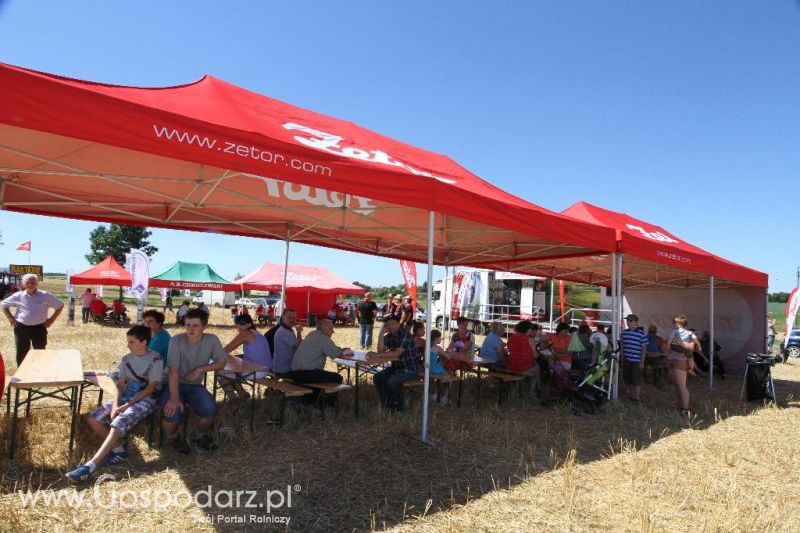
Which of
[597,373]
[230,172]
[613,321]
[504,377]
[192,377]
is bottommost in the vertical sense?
[504,377]

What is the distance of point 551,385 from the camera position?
6.95 metres

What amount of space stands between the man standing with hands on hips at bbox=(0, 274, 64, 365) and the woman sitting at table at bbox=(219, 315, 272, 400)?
82.2 inches

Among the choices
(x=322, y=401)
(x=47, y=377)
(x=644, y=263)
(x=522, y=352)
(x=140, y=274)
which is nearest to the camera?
(x=47, y=377)

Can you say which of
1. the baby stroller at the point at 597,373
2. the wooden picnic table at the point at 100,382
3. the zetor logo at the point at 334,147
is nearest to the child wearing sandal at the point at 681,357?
the baby stroller at the point at 597,373

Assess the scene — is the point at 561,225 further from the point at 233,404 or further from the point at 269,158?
the point at 233,404

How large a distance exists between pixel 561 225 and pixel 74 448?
5378 millimetres

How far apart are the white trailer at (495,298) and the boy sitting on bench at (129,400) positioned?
685 inches

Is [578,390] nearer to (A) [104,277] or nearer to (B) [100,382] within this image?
(B) [100,382]

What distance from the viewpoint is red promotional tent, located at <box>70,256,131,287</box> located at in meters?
18.5

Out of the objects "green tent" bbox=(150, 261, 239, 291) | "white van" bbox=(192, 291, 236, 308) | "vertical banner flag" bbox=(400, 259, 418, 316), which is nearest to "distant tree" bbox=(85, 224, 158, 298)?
"white van" bbox=(192, 291, 236, 308)

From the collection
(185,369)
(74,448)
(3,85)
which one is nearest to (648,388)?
(185,369)

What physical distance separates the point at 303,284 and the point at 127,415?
56.3ft

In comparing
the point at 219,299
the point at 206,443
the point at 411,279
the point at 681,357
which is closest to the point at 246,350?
the point at 206,443

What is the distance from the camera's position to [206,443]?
425 cm
